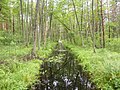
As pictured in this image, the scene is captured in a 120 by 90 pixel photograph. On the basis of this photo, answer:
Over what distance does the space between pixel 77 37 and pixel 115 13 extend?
1006 centimetres

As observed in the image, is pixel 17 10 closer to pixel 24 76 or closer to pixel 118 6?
pixel 118 6

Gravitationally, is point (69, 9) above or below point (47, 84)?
above

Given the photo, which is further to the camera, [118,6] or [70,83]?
[118,6]

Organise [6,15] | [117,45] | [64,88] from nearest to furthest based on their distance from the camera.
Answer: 1. [64,88]
2. [117,45]
3. [6,15]

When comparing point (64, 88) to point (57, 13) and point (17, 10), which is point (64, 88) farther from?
point (17, 10)

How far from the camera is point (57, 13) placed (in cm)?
3812

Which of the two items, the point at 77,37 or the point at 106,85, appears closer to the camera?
the point at 106,85

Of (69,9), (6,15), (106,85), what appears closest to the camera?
(106,85)

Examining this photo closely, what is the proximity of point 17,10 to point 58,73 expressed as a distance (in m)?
28.7

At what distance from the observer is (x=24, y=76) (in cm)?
1005

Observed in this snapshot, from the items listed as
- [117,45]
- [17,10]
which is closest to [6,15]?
[17,10]

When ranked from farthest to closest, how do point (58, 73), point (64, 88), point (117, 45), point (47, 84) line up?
1. point (117, 45)
2. point (58, 73)
3. point (47, 84)
4. point (64, 88)

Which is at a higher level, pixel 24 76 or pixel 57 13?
pixel 57 13

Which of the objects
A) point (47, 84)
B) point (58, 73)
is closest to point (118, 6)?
point (58, 73)
